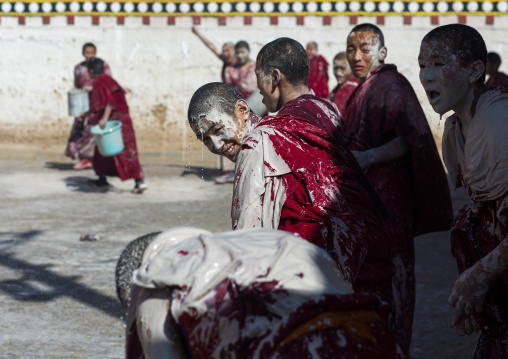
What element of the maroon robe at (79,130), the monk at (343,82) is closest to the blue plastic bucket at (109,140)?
the maroon robe at (79,130)

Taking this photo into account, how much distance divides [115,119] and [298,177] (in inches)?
264

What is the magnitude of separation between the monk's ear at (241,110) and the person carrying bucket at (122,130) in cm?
629

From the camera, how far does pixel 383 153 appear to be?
4023mm

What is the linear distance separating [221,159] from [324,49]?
284 centimetres

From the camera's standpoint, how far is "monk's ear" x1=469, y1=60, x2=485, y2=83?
274cm

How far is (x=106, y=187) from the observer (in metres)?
9.45

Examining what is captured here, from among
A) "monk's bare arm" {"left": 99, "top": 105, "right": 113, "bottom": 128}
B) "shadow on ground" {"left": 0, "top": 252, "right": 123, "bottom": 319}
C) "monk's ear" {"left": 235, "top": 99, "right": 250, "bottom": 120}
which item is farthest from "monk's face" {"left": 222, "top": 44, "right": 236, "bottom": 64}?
"monk's ear" {"left": 235, "top": 99, "right": 250, "bottom": 120}

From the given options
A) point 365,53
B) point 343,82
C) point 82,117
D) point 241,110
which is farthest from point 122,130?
point 241,110

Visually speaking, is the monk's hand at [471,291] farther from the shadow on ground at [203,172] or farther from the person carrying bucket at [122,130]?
the shadow on ground at [203,172]

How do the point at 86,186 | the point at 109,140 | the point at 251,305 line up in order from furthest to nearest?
the point at 86,186 < the point at 109,140 < the point at 251,305

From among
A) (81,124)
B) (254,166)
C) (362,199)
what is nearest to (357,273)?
(362,199)

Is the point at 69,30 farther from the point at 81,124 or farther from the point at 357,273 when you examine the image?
the point at 357,273

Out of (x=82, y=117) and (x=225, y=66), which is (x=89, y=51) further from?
(x=225, y=66)

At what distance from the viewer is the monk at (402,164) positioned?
403cm
